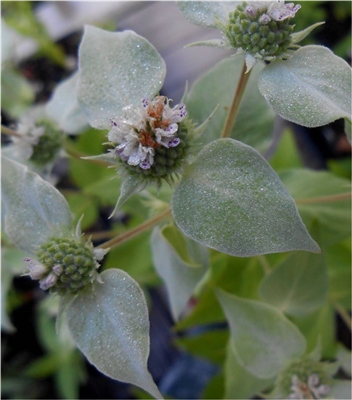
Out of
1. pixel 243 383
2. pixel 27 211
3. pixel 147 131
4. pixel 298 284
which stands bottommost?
pixel 243 383

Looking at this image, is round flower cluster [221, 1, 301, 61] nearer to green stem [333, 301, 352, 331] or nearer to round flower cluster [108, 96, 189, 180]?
round flower cluster [108, 96, 189, 180]

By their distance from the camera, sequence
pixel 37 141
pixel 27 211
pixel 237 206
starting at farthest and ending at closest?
pixel 37 141
pixel 27 211
pixel 237 206

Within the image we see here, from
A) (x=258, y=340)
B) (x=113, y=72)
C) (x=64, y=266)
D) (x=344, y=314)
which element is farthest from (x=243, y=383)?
(x=113, y=72)

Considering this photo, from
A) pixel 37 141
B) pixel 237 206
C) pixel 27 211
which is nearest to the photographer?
pixel 237 206

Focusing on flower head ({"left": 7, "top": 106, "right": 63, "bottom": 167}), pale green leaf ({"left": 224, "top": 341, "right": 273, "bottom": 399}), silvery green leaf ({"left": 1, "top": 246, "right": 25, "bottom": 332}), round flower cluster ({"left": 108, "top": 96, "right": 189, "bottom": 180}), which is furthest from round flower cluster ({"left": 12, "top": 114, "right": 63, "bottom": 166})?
pale green leaf ({"left": 224, "top": 341, "right": 273, "bottom": 399})

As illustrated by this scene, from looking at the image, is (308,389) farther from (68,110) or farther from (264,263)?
(68,110)

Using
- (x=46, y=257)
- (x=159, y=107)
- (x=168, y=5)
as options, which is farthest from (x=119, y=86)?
(x=168, y=5)

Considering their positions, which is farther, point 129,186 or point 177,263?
point 177,263

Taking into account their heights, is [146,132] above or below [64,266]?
above
